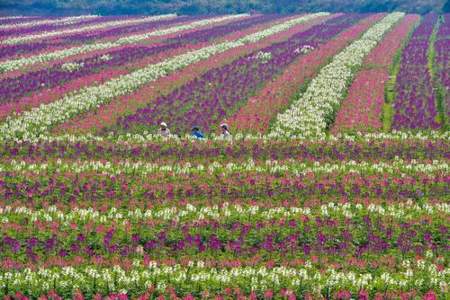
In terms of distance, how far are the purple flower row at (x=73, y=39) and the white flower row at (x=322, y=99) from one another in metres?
20.4

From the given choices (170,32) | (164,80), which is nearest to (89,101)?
(164,80)

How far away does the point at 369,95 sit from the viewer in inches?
1232

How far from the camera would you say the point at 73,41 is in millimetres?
54812

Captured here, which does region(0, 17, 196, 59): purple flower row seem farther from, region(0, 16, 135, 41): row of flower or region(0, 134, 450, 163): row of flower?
region(0, 134, 450, 163): row of flower

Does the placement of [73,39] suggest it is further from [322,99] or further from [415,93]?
[415,93]

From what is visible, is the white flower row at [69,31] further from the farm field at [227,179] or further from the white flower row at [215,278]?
the white flower row at [215,278]

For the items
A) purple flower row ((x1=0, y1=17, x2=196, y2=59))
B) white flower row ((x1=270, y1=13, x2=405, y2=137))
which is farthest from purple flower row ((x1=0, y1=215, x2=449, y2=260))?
purple flower row ((x1=0, y1=17, x2=196, y2=59))

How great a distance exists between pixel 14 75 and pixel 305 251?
2820 cm

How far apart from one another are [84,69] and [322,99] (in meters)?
15.8

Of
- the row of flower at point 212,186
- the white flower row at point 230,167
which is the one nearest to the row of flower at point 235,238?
the row of flower at point 212,186

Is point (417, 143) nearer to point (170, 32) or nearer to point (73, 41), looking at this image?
point (73, 41)

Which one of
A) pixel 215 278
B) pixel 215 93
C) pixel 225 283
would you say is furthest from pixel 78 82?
pixel 225 283

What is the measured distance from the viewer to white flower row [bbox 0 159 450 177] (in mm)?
19406

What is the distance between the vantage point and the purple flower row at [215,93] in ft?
89.6
